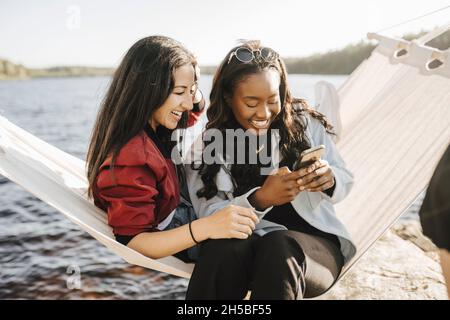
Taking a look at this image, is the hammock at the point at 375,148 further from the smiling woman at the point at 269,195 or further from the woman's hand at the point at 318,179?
the woman's hand at the point at 318,179

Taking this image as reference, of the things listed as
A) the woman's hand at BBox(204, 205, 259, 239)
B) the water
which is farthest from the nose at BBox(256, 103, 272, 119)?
the water

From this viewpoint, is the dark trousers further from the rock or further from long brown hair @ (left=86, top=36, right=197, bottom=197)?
the rock

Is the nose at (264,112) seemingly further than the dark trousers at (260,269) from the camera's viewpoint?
Yes

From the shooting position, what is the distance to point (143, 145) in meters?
1.44

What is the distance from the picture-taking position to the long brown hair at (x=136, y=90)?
4.81 feet

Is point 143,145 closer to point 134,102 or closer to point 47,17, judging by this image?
point 134,102

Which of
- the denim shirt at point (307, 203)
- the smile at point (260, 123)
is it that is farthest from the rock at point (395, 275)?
the smile at point (260, 123)

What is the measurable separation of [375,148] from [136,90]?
113 cm

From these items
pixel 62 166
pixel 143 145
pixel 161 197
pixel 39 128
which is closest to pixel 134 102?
pixel 143 145

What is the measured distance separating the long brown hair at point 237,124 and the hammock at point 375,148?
1.02 feet

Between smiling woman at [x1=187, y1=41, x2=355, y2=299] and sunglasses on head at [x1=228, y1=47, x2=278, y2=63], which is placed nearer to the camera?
smiling woman at [x1=187, y1=41, x2=355, y2=299]

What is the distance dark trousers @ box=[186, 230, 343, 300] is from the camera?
130cm

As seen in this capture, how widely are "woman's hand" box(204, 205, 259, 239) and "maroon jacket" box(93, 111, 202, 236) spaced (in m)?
0.17
